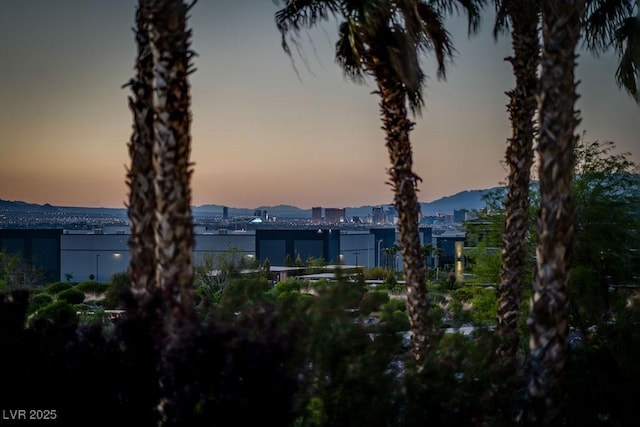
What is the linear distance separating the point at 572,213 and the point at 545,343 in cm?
126

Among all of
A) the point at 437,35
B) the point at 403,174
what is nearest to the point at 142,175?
the point at 403,174

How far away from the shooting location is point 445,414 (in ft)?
20.6

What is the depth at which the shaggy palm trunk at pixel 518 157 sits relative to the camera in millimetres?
11484

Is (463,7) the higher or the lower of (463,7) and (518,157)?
the higher

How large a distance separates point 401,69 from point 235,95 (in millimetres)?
19023

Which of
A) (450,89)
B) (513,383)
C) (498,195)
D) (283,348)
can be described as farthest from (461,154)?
(283,348)

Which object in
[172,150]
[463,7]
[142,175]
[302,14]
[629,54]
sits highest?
[463,7]

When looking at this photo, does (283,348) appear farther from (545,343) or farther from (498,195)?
(498,195)

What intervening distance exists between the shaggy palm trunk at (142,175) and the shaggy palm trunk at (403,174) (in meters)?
4.86

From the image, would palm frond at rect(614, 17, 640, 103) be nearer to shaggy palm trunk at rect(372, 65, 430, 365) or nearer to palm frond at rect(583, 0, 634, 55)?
palm frond at rect(583, 0, 634, 55)

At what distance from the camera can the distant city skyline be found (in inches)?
631

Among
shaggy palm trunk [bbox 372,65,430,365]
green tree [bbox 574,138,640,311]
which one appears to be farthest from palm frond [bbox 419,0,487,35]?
green tree [bbox 574,138,640,311]

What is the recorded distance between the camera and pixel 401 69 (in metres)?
10.9

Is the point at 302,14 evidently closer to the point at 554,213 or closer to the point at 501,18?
the point at 501,18
